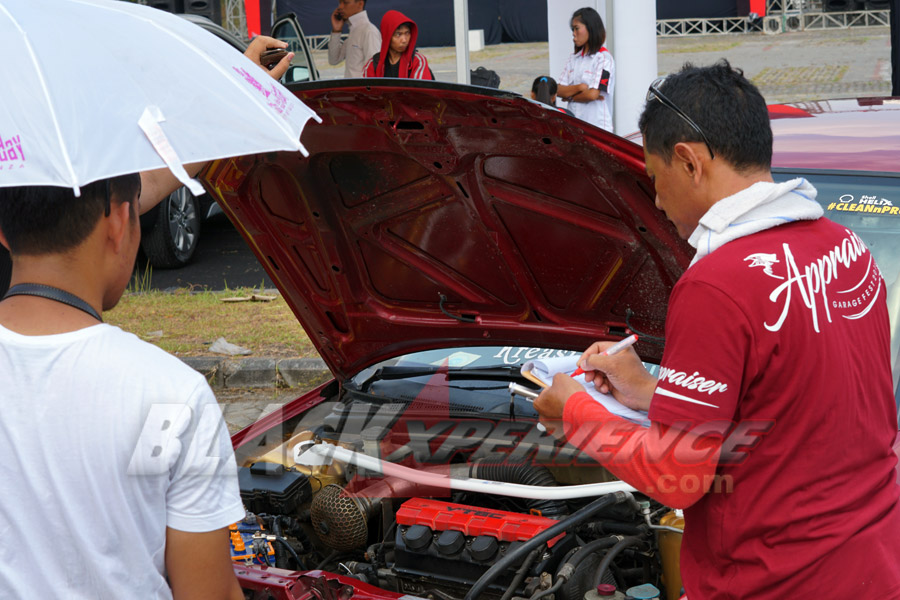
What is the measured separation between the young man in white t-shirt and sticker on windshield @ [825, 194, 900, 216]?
188cm

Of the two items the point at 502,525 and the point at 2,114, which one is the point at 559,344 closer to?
the point at 502,525

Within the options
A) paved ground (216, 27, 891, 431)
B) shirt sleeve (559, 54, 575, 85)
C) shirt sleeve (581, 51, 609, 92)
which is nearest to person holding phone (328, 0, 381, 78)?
shirt sleeve (559, 54, 575, 85)

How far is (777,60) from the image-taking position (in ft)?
61.9

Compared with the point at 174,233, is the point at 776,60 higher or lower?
higher

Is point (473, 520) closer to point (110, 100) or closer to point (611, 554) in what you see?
point (611, 554)

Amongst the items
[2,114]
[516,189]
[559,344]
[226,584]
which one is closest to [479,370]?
[559,344]

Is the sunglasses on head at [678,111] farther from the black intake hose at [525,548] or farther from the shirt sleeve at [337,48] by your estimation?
the shirt sleeve at [337,48]

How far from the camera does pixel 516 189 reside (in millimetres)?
2582

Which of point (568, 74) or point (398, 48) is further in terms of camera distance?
point (568, 74)

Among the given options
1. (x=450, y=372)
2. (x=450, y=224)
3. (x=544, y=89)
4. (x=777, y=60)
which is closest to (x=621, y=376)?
(x=450, y=224)

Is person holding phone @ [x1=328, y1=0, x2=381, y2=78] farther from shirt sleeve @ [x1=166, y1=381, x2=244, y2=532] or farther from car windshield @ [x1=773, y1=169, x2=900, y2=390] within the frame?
shirt sleeve @ [x1=166, y1=381, x2=244, y2=532]

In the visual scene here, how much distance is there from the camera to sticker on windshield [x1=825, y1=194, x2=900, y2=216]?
8.11ft

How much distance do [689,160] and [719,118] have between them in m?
0.09

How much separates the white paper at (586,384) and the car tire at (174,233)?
249 inches
